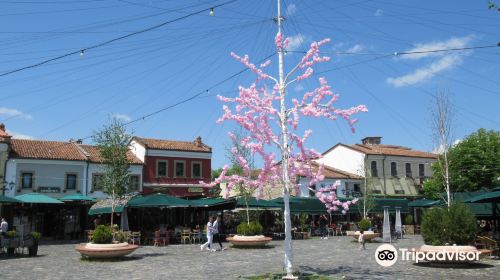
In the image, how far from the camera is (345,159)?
52.8 m

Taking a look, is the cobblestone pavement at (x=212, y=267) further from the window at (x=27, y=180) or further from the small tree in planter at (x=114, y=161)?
the window at (x=27, y=180)

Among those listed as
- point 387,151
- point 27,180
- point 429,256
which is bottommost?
point 429,256

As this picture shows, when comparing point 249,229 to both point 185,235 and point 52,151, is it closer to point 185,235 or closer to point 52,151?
point 185,235

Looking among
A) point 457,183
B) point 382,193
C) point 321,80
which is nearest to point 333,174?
point 382,193

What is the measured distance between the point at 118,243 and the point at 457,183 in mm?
31417

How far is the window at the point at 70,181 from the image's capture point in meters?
37.2

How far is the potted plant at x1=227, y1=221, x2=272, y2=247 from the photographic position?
76.2 feet

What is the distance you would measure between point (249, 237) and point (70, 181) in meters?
20.0

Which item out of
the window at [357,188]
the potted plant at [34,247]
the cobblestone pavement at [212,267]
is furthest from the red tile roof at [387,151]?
the potted plant at [34,247]

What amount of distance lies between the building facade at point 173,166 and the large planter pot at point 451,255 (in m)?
28.2

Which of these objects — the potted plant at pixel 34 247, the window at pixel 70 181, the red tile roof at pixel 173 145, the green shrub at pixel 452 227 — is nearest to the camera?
the green shrub at pixel 452 227

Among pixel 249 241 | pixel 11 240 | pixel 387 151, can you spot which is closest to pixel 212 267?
pixel 249 241

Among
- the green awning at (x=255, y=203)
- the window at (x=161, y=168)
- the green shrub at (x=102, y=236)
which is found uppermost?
the window at (x=161, y=168)

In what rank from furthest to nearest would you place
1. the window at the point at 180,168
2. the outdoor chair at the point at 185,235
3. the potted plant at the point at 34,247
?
1. the window at the point at 180,168
2. the outdoor chair at the point at 185,235
3. the potted plant at the point at 34,247
